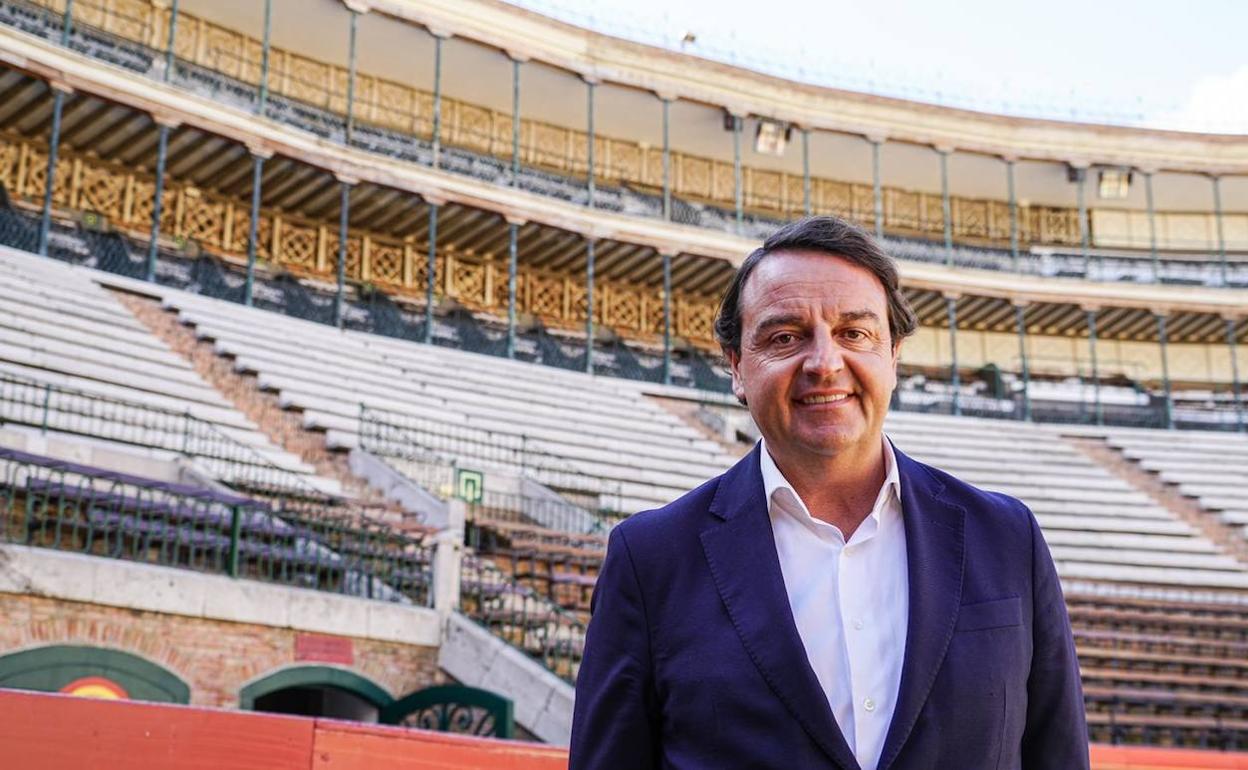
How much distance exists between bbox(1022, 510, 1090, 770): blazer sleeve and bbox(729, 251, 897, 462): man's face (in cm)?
42

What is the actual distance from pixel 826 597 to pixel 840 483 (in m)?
0.23

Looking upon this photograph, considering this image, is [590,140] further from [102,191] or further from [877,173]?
[102,191]

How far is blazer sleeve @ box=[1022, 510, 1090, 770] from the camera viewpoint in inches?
88.9

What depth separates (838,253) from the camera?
2424 mm

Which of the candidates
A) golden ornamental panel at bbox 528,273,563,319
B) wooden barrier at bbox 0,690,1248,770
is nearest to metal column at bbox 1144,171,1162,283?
golden ornamental panel at bbox 528,273,563,319

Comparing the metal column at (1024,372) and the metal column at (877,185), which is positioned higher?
the metal column at (877,185)

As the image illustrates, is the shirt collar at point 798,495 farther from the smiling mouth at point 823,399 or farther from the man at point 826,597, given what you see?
the smiling mouth at point 823,399

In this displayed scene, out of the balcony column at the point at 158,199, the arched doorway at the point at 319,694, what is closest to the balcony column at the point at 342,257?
the balcony column at the point at 158,199

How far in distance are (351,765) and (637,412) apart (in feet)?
74.7

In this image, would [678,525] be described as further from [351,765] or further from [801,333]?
[351,765]

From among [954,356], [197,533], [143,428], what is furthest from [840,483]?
[954,356]

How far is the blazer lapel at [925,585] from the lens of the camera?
212 cm

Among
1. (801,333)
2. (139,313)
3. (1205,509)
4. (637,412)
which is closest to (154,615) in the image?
(801,333)

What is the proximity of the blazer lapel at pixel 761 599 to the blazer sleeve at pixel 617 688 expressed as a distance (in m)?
0.16
